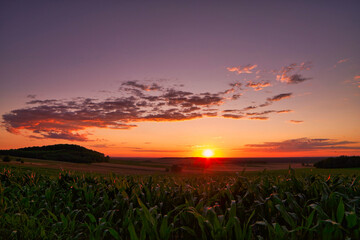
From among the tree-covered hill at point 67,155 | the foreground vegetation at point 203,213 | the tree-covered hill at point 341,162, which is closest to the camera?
the foreground vegetation at point 203,213

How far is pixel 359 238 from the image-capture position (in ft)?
10.8

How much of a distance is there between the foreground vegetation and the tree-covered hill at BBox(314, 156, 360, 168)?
3076cm

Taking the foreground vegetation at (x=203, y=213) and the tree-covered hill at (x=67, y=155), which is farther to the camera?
the tree-covered hill at (x=67, y=155)

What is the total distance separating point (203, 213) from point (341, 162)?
1409 inches

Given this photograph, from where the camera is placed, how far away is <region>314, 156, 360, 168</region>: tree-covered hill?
102ft

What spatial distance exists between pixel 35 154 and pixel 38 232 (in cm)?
6223

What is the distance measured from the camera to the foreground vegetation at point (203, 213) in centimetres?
353

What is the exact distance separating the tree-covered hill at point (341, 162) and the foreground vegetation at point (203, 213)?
101ft

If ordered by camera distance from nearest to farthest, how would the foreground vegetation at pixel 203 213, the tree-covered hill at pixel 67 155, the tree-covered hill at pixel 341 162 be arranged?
the foreground vegetation at pixel 203 213
the tree-covered hill at pixel 341 162
the tree-covered hill at pixel 67 155

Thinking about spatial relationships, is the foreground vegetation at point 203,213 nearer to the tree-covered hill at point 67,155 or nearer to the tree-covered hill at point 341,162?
the tree-covered hill at point 341,162

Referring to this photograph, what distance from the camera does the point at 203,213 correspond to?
13.5 feet

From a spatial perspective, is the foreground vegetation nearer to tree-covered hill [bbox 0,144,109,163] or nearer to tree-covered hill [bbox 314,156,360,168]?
tree-covered hill [bbox 314,156,360,168]

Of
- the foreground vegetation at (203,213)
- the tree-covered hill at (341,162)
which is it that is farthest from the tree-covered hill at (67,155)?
the foreground vegetation at (203,213)

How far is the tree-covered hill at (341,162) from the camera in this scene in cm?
3119
